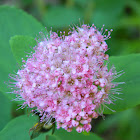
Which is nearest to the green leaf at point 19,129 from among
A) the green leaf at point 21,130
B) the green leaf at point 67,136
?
the green leaf at point 21,130

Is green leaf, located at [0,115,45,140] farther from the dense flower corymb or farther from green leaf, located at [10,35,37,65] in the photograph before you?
green leaf, located at [10,35,37,65]

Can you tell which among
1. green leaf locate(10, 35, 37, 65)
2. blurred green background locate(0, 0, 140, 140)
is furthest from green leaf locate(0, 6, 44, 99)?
→ blurred green background locate(0, 0, 140, 140)

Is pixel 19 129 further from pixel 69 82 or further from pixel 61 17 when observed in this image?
pixel 61 17

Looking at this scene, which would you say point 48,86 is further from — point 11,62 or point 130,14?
point 130,14

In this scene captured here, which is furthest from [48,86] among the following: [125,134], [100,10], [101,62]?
[100,10]

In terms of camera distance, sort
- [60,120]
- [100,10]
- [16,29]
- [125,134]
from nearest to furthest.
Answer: [60,120] < [16,29] < [125,134] < [100,10]

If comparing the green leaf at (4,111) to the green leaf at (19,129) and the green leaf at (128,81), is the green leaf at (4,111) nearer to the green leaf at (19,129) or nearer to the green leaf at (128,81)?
the green leaf at (19,129)

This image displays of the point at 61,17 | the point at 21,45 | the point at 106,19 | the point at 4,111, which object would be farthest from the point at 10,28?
the point at 106,19
